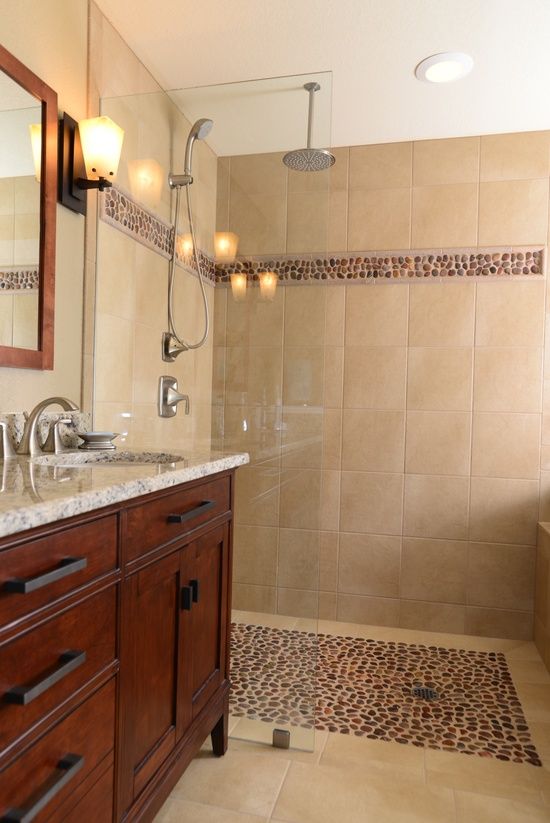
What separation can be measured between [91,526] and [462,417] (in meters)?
2.29

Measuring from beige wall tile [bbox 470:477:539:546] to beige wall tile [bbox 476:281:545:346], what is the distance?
2.24 ft

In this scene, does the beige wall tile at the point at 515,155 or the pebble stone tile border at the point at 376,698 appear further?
the beige wall tile at the point at 515,155

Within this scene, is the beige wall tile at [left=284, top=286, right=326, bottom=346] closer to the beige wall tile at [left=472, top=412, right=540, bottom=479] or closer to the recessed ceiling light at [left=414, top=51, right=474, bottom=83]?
the recessed ceiling light at [left=414, top=51, right=474, bottom=83]

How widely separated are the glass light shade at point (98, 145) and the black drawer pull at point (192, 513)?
3.65 ft

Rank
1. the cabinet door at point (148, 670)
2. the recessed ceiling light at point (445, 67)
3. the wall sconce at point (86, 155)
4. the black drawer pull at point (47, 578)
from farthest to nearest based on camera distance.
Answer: the recessed ceiling light at point (445, 67) → the wall sconce at point (86, 155) → the cabinet door at point (148, 670) → the black drawer pull at point (47, 578)

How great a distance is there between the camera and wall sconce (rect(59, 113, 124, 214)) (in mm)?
1941

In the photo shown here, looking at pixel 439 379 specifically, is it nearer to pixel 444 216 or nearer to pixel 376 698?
pixel 444 216

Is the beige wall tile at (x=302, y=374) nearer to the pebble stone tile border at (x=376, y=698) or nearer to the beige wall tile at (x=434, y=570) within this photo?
the pebble stone tile border at (x=376, y=698)

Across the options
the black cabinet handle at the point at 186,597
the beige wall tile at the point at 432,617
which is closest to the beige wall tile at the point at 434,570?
the beige wall tile at the point at 432,617

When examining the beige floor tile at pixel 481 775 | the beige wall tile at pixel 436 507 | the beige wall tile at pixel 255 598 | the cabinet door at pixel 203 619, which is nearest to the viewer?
the cabinet door at pixel 203 619

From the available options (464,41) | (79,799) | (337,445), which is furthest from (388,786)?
(464,41)

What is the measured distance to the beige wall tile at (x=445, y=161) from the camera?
3004mm

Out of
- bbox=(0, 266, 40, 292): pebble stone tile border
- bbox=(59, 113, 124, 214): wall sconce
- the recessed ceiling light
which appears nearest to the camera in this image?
bbox=(0, 266, 40, 292): pebble stone tile border

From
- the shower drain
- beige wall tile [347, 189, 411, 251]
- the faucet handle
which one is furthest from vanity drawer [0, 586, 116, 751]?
beige wall tile [347, 189, 411, 251]
